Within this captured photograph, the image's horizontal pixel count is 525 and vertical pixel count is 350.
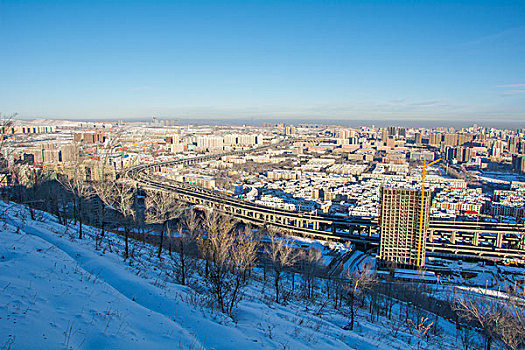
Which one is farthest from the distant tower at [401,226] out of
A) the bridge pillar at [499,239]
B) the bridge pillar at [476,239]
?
the bridge pillar at [499,239]

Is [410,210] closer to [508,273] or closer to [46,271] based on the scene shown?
[508,273]

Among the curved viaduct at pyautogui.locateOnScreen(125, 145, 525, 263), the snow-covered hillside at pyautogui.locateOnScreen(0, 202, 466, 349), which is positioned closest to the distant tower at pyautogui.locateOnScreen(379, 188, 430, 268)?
the curved viaduct at pyautogui.locateOnScreen(125, 145, 525, 263)

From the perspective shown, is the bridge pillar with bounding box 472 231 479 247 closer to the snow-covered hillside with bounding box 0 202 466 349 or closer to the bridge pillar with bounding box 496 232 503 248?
the bridge pillar with bounding box 496 232 503 248

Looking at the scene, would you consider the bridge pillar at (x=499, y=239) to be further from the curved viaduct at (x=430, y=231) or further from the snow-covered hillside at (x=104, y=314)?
the snow-covered hillside at (x=104, y=314)

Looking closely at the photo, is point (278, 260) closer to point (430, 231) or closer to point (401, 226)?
point (401, 226)

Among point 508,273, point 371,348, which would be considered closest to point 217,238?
point 371,348

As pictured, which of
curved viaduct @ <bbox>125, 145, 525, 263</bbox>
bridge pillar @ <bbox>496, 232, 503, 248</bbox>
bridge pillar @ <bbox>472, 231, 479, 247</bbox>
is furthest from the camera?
bridge pillar @ <bbox>472, 231, 479, 247</bbox>

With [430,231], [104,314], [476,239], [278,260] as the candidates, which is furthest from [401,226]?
[104,314]
